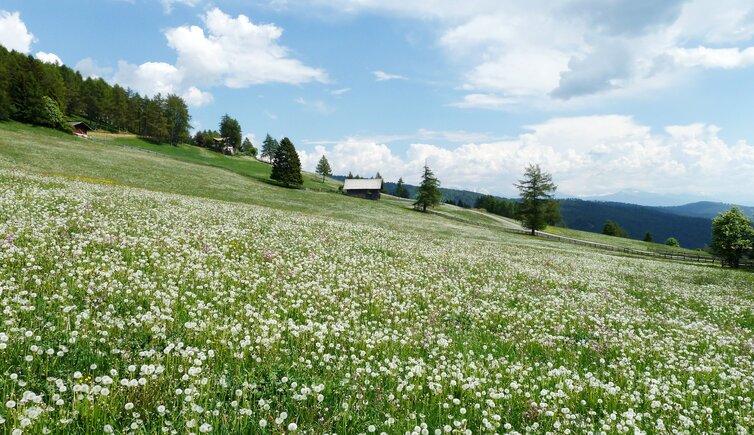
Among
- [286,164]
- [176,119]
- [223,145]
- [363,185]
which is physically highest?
[176,119]

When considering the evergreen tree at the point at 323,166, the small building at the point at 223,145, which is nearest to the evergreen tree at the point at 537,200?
the evergreen tree at the point at 323,166

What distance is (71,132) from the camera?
91562mm

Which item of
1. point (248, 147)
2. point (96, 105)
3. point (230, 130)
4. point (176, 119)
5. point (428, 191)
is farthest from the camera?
point (248, 147)

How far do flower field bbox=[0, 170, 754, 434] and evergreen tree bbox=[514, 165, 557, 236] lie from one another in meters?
61.0

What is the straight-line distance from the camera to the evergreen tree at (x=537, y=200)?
237ft

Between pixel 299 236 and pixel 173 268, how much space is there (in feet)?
30.7

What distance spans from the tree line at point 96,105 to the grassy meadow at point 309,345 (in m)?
103

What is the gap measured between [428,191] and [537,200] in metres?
28.8

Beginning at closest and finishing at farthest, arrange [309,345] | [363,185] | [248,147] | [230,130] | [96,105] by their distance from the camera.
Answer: [309,345] < [363,185] < [96,105] < [230,130] < [248,147]

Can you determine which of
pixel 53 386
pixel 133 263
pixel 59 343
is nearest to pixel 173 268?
pixel 133 263

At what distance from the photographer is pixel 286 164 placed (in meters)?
88.5

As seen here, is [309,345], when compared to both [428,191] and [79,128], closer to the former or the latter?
[428,191]

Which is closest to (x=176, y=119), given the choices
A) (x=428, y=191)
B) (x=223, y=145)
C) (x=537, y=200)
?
(x=223, y=145)

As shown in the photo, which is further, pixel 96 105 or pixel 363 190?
pixel 96 105
